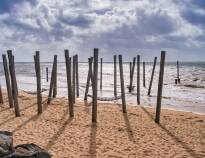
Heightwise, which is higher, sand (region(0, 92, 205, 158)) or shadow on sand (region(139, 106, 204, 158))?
sand (region(0, 92, 205, 158))

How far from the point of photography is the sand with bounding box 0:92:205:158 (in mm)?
8562

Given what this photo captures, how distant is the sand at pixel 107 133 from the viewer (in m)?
8.56

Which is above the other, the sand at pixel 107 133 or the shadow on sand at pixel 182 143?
the sand at pixel 107 133

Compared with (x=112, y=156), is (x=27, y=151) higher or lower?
higher

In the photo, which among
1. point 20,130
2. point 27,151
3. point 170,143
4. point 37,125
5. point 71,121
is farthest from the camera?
point 71,121

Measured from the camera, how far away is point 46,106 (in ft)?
50.1

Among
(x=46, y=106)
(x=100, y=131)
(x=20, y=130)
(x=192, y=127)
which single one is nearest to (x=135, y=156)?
(x=100, y=131)

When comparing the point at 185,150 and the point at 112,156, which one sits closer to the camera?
the point at 112,156

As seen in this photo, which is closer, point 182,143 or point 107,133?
point 182,143

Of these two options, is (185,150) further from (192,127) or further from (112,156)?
(192,127)

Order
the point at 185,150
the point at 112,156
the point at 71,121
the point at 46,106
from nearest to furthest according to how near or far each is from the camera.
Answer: the point at 112,156
the point at 185,150
the point at 71,121
the point at 46,106

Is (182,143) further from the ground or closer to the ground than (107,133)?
closer to the ground

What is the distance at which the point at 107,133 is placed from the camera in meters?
10.3

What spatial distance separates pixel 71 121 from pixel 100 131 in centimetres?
173
